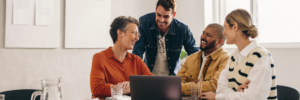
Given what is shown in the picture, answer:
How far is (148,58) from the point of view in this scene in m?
2.61

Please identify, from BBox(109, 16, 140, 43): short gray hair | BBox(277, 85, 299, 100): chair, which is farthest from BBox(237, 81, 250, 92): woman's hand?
BBox(109, 16, 140, 43): short gray hair

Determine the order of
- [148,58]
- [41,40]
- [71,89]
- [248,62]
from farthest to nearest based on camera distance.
→ [71,89] < [41,40] < [148,58] < [248,62]

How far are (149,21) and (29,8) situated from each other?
5.11ft

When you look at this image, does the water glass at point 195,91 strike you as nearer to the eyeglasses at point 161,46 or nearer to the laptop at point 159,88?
the laptop at point 159,88

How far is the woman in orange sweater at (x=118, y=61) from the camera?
5.91 ft

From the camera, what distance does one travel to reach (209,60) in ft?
6.68

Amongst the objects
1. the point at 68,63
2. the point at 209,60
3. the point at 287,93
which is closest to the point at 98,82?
the point at 209,60

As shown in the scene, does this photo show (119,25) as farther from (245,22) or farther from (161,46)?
(245,22)

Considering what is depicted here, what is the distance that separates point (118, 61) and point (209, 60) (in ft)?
2.56

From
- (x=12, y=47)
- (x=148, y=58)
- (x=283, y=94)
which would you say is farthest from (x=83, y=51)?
(x=283, y=94)

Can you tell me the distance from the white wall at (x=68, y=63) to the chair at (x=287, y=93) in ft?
2.96

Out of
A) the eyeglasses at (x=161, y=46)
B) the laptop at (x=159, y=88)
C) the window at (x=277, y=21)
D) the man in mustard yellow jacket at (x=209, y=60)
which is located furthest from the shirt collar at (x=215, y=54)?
the window at (x=277, y=21)

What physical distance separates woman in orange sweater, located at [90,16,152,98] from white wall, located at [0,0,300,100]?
1500mm

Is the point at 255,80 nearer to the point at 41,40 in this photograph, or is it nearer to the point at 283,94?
the point at 283,94
